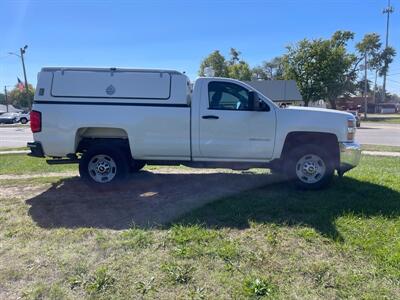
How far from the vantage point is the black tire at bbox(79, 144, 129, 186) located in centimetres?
632

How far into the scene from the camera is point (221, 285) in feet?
10.5

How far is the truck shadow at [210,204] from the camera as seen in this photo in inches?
184

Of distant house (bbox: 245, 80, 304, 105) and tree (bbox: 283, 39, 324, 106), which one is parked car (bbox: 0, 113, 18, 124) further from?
tree (bbox: 283, 39, 324, 106)

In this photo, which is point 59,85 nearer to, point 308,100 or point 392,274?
point 392,274

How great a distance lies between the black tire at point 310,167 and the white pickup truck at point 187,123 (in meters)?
0.02

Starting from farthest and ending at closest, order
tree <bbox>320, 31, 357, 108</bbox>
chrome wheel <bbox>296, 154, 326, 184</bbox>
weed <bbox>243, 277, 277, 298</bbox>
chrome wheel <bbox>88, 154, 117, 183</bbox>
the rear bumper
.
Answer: tree <bbox>320, 31, 357, 108</bbox>, chrome wheel <bbox>88, 154, 117, 183</bbox>, the rear bumper, chrome wheel <bbox>296, 154, 326, 184</bbox>, weed <bbox>243, 277, 277, 298</bbox>

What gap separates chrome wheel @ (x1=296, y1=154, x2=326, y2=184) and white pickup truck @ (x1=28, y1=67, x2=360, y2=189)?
17 millimetres

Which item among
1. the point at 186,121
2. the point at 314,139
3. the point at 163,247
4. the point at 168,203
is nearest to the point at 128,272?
the point at 163,247

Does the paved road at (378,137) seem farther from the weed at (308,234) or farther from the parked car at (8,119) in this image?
the parked car at (8,119)

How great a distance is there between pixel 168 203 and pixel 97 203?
1.15 meters

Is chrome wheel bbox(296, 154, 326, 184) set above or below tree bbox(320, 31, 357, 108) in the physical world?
below

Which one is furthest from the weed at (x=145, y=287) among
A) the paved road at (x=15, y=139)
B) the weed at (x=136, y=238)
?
the paved road at (x=15, y=139)

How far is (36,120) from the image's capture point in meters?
6.14

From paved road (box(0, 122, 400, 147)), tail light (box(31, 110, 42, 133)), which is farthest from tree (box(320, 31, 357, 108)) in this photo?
tail light (box(31, 110, 42, 133))
